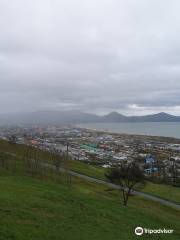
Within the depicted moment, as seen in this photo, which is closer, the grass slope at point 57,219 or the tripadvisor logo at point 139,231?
the grass slope at point 57,219

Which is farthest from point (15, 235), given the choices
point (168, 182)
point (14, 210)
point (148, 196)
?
point (168, 182)

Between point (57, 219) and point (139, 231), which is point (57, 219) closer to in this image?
point (57, 219)

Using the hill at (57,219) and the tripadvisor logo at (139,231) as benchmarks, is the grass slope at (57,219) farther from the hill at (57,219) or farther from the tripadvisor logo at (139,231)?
the tripadvisor logo at (139,231)

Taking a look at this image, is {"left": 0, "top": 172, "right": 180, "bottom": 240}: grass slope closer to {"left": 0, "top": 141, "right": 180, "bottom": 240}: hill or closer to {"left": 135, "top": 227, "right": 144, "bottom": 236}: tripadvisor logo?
{"left": 0, "top": 141, "right": 180, "bottom": 240}: hill

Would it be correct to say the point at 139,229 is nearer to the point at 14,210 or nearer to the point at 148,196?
the point at 14,210

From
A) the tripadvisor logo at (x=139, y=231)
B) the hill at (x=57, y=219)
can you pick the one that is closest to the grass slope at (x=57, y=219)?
the hill at (x=57, y=219)

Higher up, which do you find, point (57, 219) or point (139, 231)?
point (57, 219)

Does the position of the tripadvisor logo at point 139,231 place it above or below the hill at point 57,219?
below

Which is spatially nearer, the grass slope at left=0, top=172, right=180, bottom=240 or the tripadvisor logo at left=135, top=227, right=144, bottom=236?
the grass slope at left=0, top=172, right=180, bottom=240

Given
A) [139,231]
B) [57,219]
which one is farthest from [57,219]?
[139,231]

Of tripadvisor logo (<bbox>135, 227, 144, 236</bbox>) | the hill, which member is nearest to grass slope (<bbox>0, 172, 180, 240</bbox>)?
the hill

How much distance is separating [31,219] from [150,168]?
276 ft

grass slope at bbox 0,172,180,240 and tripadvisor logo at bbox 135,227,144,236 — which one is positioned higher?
grass slope at bbox 0,172,180,240

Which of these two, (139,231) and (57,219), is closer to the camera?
(57,219)
